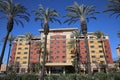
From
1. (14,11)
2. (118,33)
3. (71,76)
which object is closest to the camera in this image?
(71,76)

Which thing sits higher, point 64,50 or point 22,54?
point 64,50

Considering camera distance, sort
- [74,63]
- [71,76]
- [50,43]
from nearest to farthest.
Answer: [71,76] < [74,63] < [50,43]

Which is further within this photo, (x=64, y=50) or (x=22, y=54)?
(x=22, y=54)

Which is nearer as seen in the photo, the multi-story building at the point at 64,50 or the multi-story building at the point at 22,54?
the multi-story building at the point at 64,50

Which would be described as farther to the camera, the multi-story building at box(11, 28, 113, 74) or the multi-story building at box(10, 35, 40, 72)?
the multi-story building at box(10, 35, 40, 72)

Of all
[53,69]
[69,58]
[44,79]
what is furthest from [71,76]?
[69,58]

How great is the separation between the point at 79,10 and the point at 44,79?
729 inches

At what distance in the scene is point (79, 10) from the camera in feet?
122

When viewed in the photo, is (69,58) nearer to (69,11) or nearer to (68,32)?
(68,32)

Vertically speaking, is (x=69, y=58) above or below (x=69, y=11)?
below

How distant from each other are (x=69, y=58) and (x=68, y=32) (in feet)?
56.4

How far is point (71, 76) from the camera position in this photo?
80.3 ft

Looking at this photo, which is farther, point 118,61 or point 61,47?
point 61,47

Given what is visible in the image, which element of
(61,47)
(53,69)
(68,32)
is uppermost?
(68,32)
